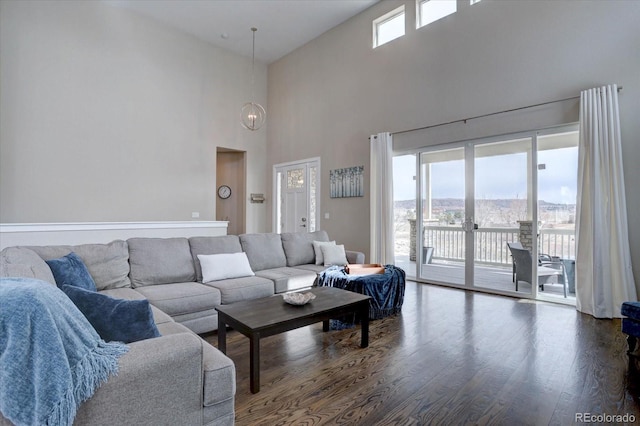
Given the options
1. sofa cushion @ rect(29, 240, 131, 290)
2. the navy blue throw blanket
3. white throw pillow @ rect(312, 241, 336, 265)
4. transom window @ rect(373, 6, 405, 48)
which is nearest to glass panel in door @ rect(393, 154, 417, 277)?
white throw pillow @ rect(312, 241, 336, 265)

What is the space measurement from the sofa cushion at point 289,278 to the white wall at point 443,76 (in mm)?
2419

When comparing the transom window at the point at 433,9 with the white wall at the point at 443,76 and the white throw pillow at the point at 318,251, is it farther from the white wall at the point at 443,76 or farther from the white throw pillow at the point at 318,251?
the white throw pillow at the point at 318,251

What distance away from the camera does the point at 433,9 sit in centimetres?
530

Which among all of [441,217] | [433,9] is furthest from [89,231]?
[433,9]

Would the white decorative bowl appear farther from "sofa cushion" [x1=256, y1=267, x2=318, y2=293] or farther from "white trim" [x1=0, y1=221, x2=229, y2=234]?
"white trim" [x1=0, y1=221, x2=229, y2=234]

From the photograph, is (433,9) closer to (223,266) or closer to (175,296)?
(223,266)

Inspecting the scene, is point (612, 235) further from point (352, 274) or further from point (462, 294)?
point (352, 274)

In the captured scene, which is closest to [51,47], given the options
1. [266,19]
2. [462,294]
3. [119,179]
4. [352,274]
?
[119,179]

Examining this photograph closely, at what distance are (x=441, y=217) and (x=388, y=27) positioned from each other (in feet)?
11.8

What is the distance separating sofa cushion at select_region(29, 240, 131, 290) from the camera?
2807mm

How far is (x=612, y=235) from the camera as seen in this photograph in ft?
11.8

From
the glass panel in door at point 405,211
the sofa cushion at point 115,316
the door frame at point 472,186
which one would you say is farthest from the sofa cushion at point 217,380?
the glass panel in door at point 405,211

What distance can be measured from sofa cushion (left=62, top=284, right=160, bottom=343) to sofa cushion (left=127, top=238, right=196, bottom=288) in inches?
67.4

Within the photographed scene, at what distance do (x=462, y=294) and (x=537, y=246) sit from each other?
3.80 ft
